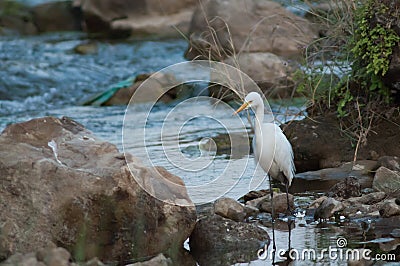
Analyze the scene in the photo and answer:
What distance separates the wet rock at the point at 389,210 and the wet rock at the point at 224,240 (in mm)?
789

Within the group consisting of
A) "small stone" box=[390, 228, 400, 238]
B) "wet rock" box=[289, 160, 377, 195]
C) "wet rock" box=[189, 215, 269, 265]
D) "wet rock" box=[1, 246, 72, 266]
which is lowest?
"wet rock" box=[289, 160, 377, 195]

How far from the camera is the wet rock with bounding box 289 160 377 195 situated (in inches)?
258

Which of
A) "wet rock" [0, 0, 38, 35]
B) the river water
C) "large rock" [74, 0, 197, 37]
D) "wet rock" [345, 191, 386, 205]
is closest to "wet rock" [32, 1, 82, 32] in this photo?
"wet rock" [0, 0, 38, 35]

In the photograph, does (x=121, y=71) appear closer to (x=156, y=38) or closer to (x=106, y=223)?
(x=156, y=38)

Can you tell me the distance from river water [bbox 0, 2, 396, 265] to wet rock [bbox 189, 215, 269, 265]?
0.13 metres

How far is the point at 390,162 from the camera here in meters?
6.55

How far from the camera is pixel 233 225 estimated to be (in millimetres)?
5117

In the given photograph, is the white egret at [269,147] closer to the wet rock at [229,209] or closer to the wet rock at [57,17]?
the wet rock at [229,209]

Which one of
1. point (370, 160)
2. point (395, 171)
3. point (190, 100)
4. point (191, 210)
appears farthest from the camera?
point (190, 100)

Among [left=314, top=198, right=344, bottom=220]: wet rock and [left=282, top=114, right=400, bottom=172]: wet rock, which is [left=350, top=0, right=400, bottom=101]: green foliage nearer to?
[left=282, top=114, right=400, bottom=172]: wet rock

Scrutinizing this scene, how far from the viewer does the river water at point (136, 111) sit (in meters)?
5.60

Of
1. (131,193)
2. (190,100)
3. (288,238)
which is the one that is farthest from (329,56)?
(190,100)

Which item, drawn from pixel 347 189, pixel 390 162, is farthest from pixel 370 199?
pixel 390 162

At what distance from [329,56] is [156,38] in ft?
35.8
